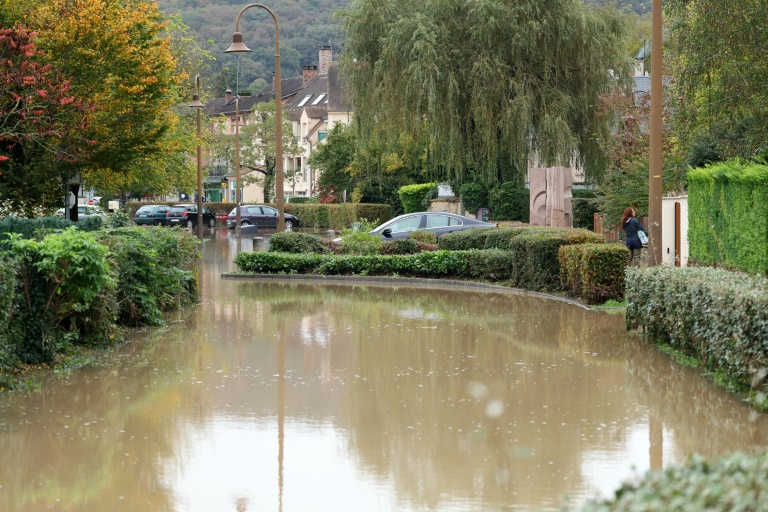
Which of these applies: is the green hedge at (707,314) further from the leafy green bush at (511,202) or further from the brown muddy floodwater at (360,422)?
the leafy green bush at (511,202)

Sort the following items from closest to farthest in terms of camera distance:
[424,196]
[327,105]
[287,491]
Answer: [287,491] < [424,196] < [327,105]

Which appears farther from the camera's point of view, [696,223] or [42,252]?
[696,223]

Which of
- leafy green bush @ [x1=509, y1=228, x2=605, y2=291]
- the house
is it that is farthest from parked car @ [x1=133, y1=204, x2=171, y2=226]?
leafy green bush @ [x1=509, y1=228, x2=605, y2=291]

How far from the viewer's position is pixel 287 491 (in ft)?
24.2

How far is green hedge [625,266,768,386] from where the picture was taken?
9.95 metres

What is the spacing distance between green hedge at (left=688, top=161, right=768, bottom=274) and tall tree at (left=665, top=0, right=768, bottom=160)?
2.13 meters

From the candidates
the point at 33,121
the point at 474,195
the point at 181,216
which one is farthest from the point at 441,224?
the point at 181,216

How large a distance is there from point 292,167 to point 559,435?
87.4 meters

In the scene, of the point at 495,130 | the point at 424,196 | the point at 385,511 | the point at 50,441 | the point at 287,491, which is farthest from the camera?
the point at 424,196

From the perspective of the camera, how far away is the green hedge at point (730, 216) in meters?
16.2

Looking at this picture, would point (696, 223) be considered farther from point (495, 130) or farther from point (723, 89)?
point (495, 130)

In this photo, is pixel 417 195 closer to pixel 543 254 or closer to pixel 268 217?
pixel 268 217

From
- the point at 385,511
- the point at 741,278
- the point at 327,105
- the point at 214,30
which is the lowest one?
the point at 385,511

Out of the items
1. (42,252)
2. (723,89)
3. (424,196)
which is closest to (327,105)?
(424,196)
